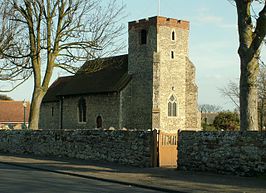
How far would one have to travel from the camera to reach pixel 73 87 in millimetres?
59062

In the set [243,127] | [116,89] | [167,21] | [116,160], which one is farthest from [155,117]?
[243,127]

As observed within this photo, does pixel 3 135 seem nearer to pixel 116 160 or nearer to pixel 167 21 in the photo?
pixel 116 160

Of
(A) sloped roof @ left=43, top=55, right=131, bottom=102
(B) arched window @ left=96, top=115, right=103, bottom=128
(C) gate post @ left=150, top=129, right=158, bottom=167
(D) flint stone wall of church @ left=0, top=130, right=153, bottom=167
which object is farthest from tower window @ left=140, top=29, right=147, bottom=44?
(C) gate post @ left=150, top=129, right=158, bottom=167

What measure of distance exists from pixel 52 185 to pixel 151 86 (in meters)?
35.6

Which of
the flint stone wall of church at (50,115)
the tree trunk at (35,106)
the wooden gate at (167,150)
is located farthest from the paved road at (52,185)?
the flint stone wall of church at (50,115)

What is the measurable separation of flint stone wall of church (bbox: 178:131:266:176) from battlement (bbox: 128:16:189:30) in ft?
105

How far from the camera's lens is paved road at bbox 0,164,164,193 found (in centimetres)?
1401

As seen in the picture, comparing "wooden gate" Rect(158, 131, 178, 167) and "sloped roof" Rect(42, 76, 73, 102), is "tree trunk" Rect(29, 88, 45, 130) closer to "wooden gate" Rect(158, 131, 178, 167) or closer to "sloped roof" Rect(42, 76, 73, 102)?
"wooden gate" Rect(158, 131, 178, 167)

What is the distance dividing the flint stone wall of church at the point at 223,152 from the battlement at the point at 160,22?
32141 millimetres

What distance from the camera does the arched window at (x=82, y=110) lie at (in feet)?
185

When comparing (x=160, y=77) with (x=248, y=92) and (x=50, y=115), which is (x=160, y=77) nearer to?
(x=50, y=115)

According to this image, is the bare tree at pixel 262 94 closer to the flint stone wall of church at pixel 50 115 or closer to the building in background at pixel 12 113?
the flint stone wall of church at pixel 50 115

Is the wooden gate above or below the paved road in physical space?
above

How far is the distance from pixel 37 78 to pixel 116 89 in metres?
18.4
